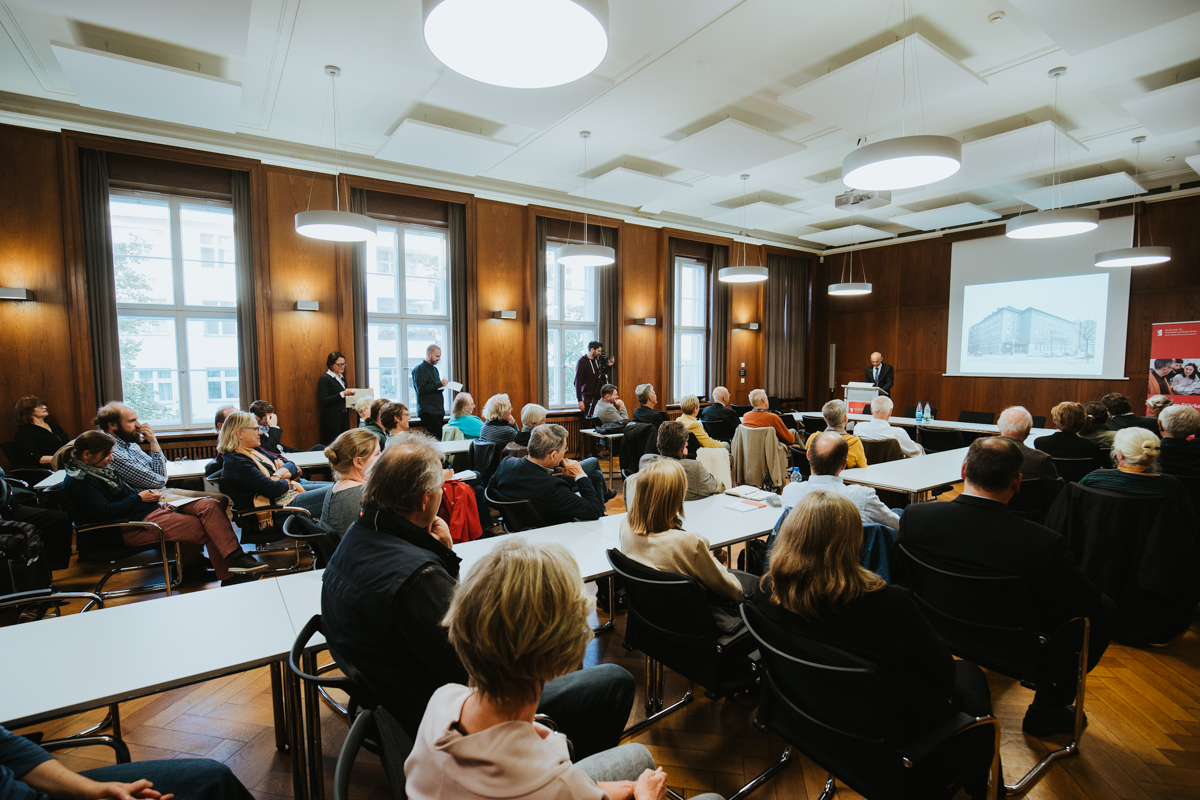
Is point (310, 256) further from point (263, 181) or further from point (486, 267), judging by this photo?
point (486, 267)

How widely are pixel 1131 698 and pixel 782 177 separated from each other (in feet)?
21.8

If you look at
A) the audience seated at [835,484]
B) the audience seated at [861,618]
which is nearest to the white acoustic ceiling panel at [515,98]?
the audience seated at [835,484]

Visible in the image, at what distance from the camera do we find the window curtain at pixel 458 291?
24.8 feet

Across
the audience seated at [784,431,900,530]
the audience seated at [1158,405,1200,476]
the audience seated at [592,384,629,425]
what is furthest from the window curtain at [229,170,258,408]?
the audience seated at [1158,405,1200,476]

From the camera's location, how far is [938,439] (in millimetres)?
7113

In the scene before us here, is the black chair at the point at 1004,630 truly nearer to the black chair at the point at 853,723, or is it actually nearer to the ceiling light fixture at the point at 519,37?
the black chair at the point at 853,723

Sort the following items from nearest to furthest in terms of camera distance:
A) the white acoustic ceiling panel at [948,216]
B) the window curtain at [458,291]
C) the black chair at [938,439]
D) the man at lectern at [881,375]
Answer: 1. the black chair at [938,439]
2. the window curtain at [458,291]
3. the white acoustic ceiling panel at [948,216]
4. the man at lectern at [881,375]

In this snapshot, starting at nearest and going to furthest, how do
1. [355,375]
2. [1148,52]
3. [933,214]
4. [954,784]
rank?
[954,784] < [1148,52] < [355,375] < [933,214]

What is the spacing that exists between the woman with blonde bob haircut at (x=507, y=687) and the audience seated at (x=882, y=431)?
4.69 metres

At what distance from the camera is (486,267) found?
7.80 m

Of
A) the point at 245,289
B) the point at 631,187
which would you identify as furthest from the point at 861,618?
the point at 245,289

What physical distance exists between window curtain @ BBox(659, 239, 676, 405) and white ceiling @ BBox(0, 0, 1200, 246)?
7.58 ft

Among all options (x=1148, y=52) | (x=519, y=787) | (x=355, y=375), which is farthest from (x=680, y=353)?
(x=519, y=787)

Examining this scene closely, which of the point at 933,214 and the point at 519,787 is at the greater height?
the point at 933,214
